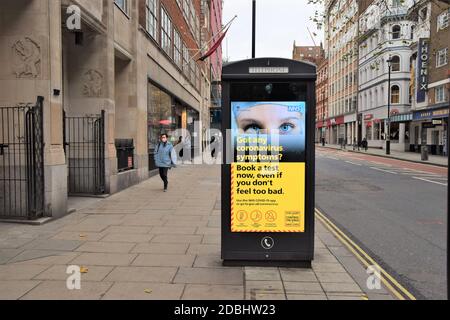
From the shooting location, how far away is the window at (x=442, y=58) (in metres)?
35.5

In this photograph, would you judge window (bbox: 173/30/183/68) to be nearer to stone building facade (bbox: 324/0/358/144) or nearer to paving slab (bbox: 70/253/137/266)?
paving slab (bbox: 70/253/137/266)

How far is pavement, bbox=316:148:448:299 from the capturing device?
5597mm

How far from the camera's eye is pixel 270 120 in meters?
5.23

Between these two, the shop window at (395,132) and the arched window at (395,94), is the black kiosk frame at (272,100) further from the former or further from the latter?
the arched window at (395,94)

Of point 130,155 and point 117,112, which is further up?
point 117,112

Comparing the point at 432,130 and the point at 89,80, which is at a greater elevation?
the point at 89,80

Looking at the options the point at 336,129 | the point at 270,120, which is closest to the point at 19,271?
the point at 270,120

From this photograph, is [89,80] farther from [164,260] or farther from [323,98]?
[323,98]

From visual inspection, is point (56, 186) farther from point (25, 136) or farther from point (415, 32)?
point (415, 32)

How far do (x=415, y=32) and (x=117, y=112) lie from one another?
36.4 metres

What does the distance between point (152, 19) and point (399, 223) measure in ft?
47.2

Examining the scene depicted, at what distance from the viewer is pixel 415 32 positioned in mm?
42156

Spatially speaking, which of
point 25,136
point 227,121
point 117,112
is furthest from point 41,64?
point 117,112

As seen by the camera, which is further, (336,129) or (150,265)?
(336,129)
